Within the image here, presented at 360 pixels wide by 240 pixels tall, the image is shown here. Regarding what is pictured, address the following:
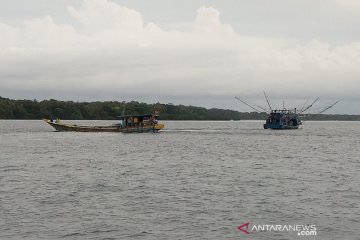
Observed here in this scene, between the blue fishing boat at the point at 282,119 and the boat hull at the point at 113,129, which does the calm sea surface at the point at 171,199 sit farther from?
the blue fishing boat at the point at 282,119

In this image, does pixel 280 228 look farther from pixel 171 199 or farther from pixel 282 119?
pixel 282 119

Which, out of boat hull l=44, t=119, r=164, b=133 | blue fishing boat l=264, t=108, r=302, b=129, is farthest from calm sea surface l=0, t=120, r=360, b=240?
blue fishing boat l=264, t=108, r=302, b=129

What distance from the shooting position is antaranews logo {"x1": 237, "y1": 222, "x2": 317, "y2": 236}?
28.1m

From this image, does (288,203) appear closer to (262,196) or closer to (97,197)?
(262,196)

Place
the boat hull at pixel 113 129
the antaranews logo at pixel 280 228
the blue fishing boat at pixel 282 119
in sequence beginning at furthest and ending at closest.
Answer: the blue fishing boat at pixel 282 119
the boat hull at pixel 113 129
the antaranews logo at pixel 280 228

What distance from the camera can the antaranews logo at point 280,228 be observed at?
2812cm

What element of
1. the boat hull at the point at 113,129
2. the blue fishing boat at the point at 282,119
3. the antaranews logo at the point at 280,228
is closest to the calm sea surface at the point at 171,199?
the antaranews logo at the point at 280,228

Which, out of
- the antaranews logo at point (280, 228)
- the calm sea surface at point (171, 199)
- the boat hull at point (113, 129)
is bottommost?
the antaranews logo at point (280, 228)

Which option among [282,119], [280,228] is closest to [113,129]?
[282,119]

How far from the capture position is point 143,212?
107 ft

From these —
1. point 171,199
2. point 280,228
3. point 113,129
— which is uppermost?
point 113,129

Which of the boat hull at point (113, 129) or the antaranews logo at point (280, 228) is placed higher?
the boat hull at point (113, 129)

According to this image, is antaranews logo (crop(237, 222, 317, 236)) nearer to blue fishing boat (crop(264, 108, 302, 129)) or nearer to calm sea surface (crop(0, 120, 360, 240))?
calm sea surface (crop(0, 120, 360, 240))

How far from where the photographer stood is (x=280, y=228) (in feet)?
94.8
